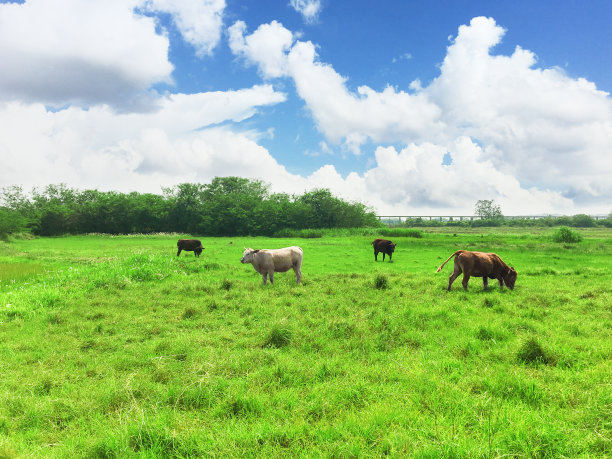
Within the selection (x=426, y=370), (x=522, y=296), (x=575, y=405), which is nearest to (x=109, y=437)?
(x=426, y=370)

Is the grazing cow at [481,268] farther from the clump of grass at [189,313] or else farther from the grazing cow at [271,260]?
the clump of grass at [189,313]

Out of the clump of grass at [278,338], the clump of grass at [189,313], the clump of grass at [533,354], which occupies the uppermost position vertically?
the clump of grass at [533,354]

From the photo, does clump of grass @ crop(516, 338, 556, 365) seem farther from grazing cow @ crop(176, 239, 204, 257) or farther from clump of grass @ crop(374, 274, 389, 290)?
grazing cow @ crop(176, 239, 204, 257)

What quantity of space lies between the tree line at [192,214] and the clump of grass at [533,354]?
55.2 metres

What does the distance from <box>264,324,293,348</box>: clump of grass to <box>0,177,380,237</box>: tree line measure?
53.4 m

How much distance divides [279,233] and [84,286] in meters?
44.4

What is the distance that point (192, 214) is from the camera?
65375 mm

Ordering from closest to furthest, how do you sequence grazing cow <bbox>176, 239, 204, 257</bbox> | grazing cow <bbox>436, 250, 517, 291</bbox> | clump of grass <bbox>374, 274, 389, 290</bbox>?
1. grazing cow <bbox>436, 250, 517, 291</bbox>
2. clump of grass <bbox>374, 274, 389, 290</bbox>
3. grazing cow <bbox>176, 239, 204, 257</bbox>

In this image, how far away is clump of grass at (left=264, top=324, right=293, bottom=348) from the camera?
20.1 ft

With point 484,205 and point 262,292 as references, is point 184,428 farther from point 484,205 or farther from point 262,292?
point 484,205

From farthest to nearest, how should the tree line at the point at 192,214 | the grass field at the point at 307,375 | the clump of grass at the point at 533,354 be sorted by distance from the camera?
the tree line at the point at 192,214 < the clump of grass at the point at 533,354 < the grass field at the point at 307,375

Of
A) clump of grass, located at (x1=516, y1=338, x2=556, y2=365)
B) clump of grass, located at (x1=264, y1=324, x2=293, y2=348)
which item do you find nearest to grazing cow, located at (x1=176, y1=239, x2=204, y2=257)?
clump of grass, located at (x1=264, y1=324, x2=293, y2=348)

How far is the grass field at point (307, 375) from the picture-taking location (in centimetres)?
317

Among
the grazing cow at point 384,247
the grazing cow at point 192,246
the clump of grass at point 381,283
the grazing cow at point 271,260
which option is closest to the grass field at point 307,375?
the clump of grass at point 381,283
